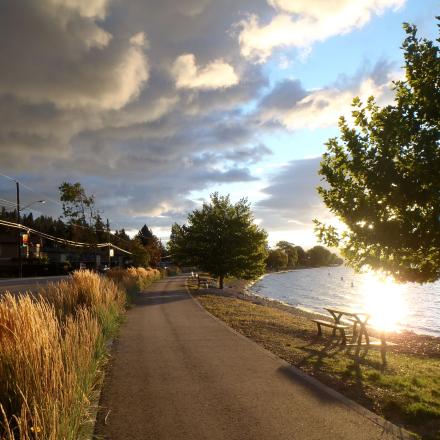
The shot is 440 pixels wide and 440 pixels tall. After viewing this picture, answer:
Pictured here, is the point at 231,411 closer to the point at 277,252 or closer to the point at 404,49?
the point at 404,49

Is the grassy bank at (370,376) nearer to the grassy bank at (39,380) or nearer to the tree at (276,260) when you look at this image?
the grassy bank at (39,380)

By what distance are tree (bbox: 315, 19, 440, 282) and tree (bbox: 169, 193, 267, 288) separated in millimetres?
22513

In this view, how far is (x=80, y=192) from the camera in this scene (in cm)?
5781

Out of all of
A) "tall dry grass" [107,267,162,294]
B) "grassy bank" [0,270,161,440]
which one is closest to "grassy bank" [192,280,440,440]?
"grassy bank" [0,270,161,440]

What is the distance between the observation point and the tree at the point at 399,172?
27.1 ft

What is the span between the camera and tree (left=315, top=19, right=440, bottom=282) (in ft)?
27.1

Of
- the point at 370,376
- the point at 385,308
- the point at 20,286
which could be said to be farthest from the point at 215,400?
the point at 385,308

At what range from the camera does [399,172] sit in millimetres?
8664

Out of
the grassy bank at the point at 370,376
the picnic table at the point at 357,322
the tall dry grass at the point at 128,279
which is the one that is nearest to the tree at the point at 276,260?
the tall dry grass at the point at 128,279

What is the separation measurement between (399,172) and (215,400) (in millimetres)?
5523

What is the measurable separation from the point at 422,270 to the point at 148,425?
28.0 feet

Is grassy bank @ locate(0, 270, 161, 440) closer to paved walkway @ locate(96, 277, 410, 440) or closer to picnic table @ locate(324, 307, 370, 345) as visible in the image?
paved walkway @ locate(96, 277, 410, 440)

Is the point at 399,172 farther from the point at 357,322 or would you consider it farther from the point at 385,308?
the point at 385,308

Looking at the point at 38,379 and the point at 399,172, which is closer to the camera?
the point at 38,379
